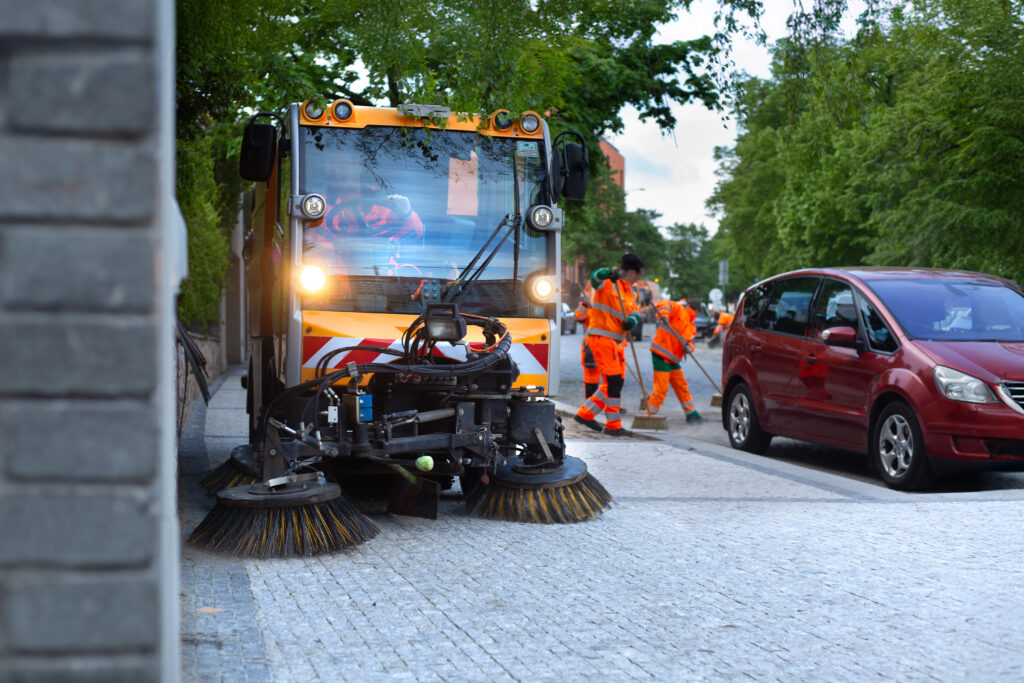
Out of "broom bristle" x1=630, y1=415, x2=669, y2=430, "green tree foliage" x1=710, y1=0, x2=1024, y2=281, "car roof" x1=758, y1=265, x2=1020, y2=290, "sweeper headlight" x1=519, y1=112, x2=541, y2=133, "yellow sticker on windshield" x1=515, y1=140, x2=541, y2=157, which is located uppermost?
"green tree foliage" x1=710, y1=0, x2=1024, y2=281

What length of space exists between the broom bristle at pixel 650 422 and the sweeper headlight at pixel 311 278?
6.55m

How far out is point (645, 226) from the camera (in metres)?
78.9

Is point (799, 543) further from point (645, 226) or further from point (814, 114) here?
point (645, 226)

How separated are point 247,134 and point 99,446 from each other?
594 cm

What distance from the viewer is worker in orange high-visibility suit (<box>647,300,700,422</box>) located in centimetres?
1423

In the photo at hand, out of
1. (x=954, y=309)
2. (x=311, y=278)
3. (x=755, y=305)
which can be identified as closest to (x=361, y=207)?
(x=311, y=278)

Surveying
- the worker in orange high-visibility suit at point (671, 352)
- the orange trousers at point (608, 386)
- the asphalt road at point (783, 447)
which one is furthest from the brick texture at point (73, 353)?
the worker in orange high-visibility suit at point (671, 352)

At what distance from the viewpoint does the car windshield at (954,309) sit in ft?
30.2

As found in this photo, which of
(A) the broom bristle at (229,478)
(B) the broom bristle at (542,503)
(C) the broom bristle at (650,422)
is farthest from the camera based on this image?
(C) the broom bristle at (650,422)

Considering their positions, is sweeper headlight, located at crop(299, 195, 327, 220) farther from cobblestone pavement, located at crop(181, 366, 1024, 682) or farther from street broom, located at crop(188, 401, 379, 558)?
cobblestone pavement, located at crop(181, 366, 1024, 682)

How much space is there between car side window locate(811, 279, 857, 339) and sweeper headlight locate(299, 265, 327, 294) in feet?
15.2

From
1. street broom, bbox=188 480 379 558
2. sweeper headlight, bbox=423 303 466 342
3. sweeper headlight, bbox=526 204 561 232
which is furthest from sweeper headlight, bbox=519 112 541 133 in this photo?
street broom, bbox=188 480 379 558

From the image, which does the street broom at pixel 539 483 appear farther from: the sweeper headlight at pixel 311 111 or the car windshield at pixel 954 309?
the car windshield at pixel 954 309

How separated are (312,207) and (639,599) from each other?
3.31 metres
